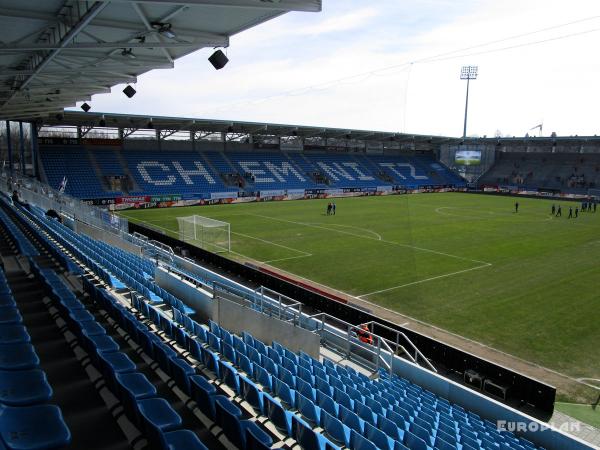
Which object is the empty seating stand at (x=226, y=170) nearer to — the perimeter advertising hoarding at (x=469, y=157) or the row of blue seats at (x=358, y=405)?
the perimeter advertising hoarding at (x=469, y=157)

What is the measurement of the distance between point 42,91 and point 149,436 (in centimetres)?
1800

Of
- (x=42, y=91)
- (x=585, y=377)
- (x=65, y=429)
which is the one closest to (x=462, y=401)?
(x=585, y=377)

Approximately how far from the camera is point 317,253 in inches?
965

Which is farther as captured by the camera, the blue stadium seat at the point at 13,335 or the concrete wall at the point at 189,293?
the concrete wall at the point at 189,293

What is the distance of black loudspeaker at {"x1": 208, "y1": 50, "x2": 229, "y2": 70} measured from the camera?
1073 centimetres

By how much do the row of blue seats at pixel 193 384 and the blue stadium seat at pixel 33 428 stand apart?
5.44 feet

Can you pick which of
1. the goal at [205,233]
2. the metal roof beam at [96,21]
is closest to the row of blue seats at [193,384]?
the metal roof beam at [96,21]

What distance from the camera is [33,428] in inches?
142

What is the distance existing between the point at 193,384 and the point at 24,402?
6.15ft

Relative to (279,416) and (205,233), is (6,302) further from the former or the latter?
(205,233)

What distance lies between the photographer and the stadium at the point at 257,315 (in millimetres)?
5258

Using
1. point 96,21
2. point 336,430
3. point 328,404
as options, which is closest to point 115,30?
point 96,21

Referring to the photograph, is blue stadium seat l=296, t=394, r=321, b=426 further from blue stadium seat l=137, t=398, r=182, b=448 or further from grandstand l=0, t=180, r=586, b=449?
blue stadium seat l=137, t=398, r=182, b=448

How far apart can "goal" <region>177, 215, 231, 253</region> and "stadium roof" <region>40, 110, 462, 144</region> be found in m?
20.4
